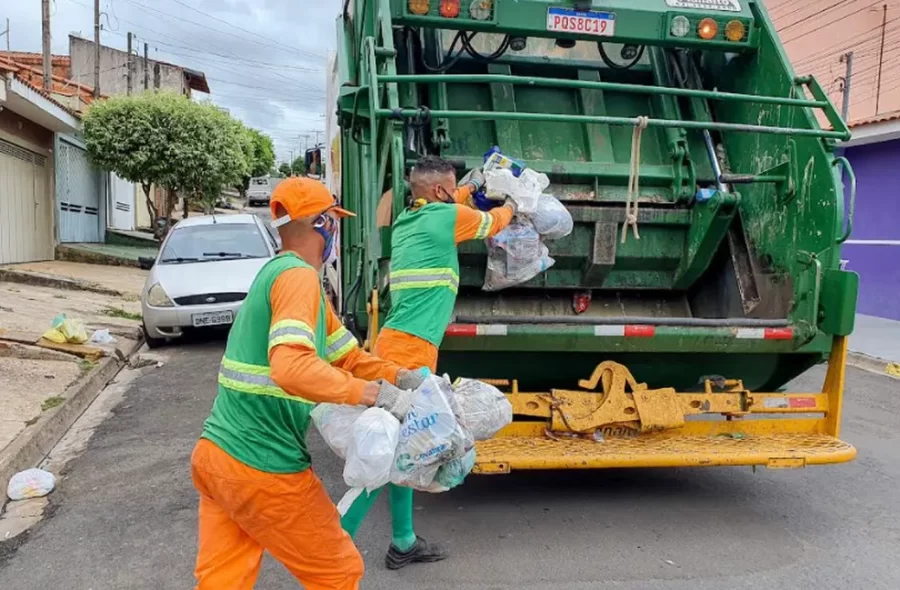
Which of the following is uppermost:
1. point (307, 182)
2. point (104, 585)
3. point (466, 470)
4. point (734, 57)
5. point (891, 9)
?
point (891, 9)

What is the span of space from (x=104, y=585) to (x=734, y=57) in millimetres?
4073

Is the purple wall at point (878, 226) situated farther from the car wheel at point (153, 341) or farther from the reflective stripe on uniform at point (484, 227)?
the reflective stripe on uniform at point (484, 227)

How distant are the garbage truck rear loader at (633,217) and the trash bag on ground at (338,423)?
116 centimetres

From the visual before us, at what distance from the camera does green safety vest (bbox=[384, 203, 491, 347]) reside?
325cm

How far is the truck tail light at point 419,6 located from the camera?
4324 millimetres

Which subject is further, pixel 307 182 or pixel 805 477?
pixel 805 477

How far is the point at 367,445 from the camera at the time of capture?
210 cm

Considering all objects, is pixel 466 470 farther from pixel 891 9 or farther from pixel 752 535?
pixel 891 9

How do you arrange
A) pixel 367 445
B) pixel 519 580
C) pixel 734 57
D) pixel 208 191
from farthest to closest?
1. pixel 208 191
2. pixel 734 57
3. pixel 519 580
4. pixel 367 445

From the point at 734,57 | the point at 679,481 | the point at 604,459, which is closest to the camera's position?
the point at 604,459

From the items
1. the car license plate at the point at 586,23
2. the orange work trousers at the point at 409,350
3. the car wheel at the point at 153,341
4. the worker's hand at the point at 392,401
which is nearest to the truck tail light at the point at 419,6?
the car license plate at the point at 586,23

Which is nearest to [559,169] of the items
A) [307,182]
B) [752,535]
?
[752,535]

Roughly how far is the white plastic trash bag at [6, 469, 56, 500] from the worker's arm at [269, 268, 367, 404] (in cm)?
273

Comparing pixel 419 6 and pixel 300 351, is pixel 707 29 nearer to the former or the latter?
pixel 419 6
